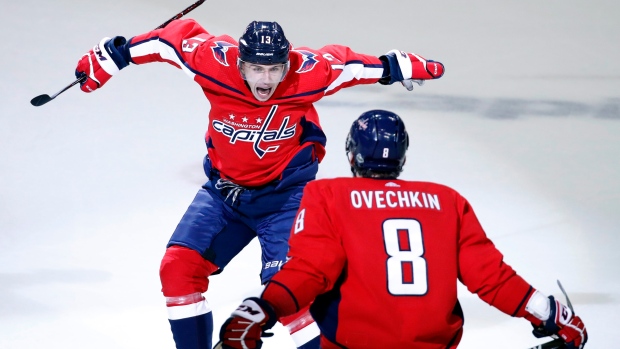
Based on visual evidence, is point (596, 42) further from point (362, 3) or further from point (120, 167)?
point (120, 167)

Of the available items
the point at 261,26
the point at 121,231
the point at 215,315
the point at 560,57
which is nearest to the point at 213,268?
the point at 215,315

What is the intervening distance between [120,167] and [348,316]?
3360 mm

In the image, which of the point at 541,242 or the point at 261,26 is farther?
the point at 541,242

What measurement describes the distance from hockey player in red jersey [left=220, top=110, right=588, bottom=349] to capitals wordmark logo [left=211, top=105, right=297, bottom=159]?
121 cm

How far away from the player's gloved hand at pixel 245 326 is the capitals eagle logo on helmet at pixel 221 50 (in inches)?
62.2

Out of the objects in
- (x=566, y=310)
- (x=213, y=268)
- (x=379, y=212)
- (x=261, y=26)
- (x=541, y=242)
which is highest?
(x=261, y=26)

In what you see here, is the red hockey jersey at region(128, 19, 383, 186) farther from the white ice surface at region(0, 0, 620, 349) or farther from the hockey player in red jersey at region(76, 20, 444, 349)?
the white ice surface at region(0, 0, 620, 349)

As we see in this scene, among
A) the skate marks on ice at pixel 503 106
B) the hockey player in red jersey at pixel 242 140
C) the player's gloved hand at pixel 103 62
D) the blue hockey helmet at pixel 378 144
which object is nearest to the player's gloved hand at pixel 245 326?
the blue hockey helmet at pixel 378 144

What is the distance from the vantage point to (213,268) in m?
4.13

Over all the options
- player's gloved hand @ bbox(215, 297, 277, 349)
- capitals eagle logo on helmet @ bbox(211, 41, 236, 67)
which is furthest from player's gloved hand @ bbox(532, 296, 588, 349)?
capitals eagle logo on helmet @ bbox(211, 41, 236, 67)

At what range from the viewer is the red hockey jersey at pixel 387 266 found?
281cm

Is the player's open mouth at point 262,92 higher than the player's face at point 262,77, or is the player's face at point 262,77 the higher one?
the player's face at point 262,77

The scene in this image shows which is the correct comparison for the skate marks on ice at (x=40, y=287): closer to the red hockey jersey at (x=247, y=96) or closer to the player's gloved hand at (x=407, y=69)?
the red hockey jersey at (x=247, y=96)

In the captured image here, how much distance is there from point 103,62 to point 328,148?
216 cm
